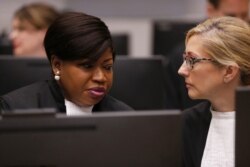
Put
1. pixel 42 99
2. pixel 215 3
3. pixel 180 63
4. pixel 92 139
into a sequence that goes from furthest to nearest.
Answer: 1. pixel 215 3
2. pixel 180 63
3. pixel 42 99
4. pixel 92 139

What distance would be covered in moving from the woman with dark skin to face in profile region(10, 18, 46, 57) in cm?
140

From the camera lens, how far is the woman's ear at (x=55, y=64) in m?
1.85

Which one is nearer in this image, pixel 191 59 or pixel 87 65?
pixel 87 65

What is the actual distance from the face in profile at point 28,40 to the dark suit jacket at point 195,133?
1.50 metres

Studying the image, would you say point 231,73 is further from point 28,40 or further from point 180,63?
point 28,40

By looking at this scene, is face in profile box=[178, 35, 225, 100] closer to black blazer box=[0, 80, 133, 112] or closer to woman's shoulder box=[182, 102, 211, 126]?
woman's shoulder box=[182, 102, 211, 126]

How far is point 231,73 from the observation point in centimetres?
189

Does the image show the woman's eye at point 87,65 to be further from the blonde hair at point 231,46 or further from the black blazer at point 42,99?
the blonde hair at point 231,46

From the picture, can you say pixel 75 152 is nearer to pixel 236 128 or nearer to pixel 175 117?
pixel 175 117

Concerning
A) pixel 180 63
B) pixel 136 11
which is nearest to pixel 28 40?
pixel 180 63

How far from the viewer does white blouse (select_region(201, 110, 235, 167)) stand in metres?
1.78

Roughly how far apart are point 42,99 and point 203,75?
51 centimetres

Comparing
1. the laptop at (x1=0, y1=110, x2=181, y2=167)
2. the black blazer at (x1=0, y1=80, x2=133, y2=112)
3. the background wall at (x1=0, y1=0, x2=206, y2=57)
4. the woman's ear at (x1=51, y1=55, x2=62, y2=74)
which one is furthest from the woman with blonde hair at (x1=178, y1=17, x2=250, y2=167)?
the background wall at (x1=0, y1=0, x2=206, y2=57)

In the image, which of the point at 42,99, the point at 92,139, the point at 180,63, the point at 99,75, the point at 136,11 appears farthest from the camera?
the point at 136,11
